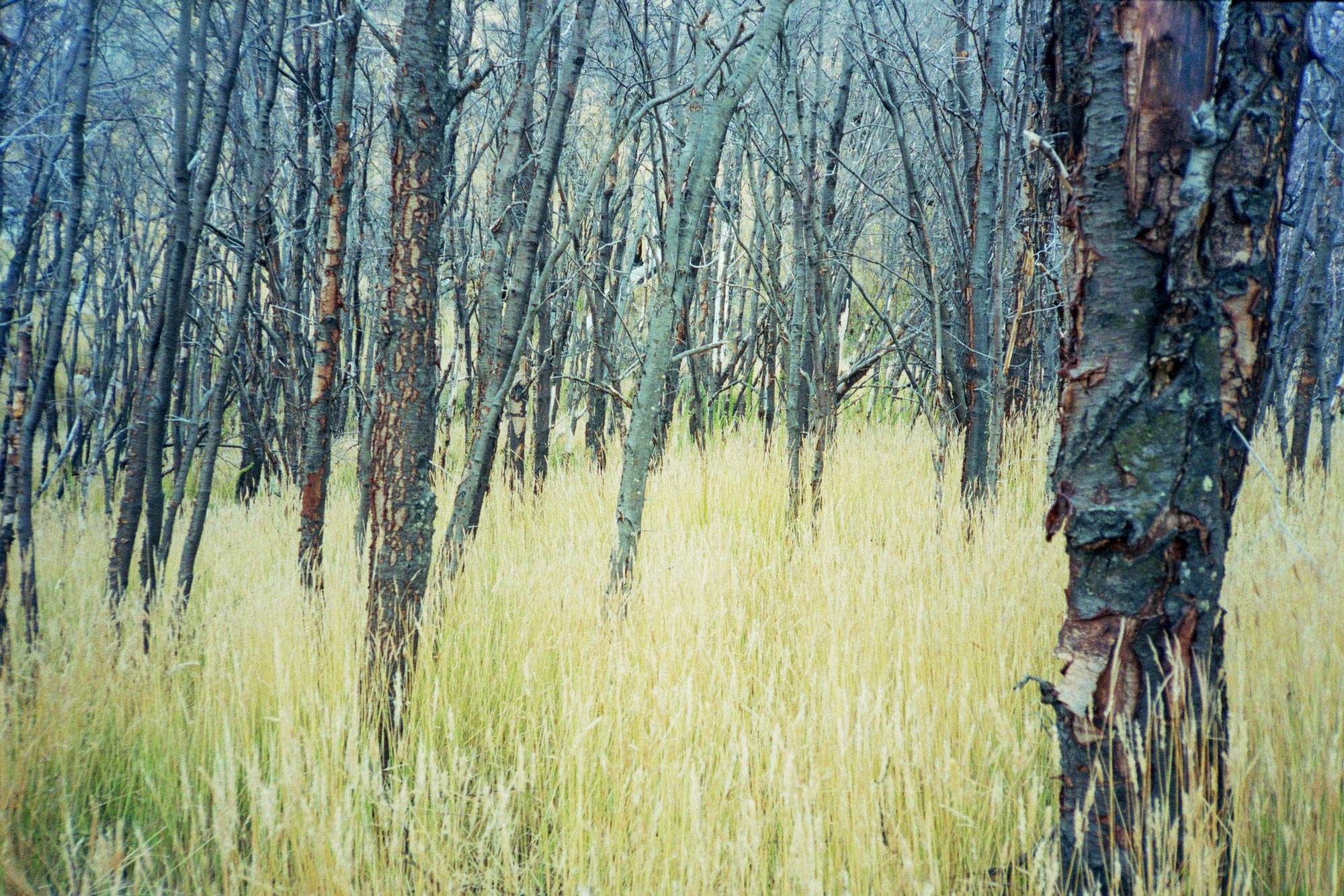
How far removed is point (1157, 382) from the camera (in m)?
1.26

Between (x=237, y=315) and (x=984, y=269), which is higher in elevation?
(x=984, y=269)

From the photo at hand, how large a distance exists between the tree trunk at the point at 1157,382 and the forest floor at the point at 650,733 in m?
0.13

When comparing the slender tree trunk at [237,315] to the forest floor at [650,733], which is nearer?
the forest floor at [650,733]

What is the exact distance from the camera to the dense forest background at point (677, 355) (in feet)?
4.16

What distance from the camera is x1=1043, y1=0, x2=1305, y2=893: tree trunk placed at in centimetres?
122

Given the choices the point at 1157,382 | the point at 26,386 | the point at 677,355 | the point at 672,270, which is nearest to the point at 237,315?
the point at 26,386

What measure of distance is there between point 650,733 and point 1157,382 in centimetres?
146

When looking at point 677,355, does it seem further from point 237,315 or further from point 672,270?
point 237,315

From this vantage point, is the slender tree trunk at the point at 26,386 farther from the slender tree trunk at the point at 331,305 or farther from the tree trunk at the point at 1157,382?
the tree trunk at the point at 1157,382

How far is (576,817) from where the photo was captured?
165 centimetres

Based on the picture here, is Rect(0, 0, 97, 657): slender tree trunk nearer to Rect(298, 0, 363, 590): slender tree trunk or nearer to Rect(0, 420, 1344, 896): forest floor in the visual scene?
Rect(0, 420, 1344, 896): forest floor

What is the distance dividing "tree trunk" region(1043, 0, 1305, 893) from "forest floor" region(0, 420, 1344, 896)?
13 cm

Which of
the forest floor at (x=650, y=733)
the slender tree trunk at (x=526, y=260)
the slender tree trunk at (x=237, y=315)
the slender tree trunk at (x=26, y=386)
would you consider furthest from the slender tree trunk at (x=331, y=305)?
the slender tree trunk at (x=26, y=386)

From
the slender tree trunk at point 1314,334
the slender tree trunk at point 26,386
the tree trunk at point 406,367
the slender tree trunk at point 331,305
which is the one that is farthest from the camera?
the slender tree trunk at point 1314,334
